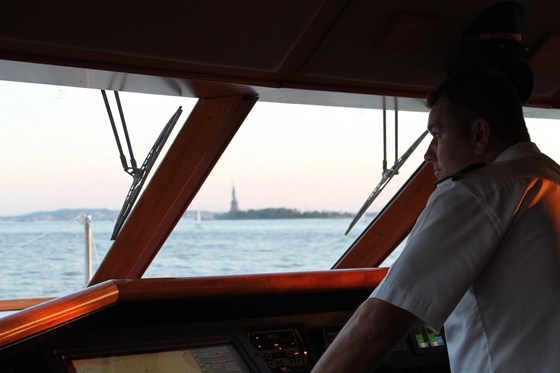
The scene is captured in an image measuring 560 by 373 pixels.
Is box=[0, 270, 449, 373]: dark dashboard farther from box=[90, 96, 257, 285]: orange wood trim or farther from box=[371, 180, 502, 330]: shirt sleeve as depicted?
box=[90, 96, 257, 285]: orange wood trim

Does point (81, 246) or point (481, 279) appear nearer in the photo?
point (481, 279)

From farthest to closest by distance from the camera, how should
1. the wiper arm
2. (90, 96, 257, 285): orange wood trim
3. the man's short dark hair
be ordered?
the wiper arm < (90, 96, 257, 285): orange wood trim < the man's short dark hair

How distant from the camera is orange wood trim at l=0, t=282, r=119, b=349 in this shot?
141 centimetres

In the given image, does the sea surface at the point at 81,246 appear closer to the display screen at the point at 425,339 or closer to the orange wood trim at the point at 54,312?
the orange wood trim at the point at 54,312

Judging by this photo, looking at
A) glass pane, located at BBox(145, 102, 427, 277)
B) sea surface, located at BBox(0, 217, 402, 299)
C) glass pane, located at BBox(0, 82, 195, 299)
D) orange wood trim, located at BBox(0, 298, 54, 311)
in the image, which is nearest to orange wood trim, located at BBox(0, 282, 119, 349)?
sea surface, located at BBox(0, 217, 402, 299)

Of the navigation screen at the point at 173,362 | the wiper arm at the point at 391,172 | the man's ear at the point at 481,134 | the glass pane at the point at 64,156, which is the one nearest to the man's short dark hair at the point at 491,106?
the man's ear at the point at 481,134

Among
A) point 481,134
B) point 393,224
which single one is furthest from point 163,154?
point 481,134

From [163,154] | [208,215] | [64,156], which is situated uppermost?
[64,156]

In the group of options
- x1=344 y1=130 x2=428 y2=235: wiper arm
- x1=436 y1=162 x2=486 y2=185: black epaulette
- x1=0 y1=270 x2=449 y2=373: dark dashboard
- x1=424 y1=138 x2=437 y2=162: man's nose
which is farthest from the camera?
x1=344 y1=130 x2=428 y2=235: wiper arm

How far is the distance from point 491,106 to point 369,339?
1.84 feet

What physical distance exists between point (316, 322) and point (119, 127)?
4.05ft

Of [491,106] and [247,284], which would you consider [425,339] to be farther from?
[491,106]

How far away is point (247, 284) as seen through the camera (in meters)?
2.04

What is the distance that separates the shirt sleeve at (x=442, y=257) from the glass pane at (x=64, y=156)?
1791mm
